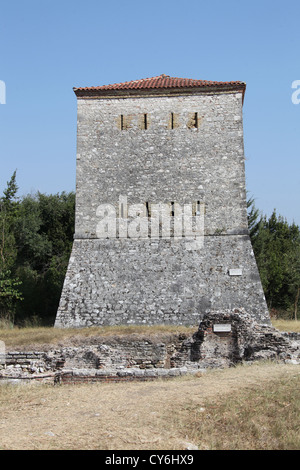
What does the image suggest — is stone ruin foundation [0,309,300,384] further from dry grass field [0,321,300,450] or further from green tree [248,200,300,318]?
green tree [248,200,300,318]

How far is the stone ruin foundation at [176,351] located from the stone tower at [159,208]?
5.60 feet

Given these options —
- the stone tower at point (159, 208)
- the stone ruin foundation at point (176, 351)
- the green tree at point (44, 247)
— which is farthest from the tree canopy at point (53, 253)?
the stone ruin foundation at point (176, 351)

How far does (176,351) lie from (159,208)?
5.87m

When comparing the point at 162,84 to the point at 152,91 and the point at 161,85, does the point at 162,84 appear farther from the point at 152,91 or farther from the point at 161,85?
the point at 152,91

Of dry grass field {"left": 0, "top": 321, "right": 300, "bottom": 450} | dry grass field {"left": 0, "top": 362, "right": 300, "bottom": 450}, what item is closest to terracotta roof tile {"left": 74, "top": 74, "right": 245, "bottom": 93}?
dry grass field {"left": 0, "top": 321, "right": 300, "bottom": 450}

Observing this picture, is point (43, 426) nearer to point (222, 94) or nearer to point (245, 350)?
point (245, 350)

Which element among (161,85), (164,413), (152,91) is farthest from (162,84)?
(164,413)

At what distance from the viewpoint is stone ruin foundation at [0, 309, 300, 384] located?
12.3m

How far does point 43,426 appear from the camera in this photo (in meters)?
6.80

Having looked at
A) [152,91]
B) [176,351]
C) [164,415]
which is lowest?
[176,351]

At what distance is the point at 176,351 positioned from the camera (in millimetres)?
14328

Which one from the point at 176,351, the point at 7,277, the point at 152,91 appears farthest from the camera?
the point at 7,277

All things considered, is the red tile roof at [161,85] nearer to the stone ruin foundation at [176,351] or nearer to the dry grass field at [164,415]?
the stone ruin foundation at [176,351]

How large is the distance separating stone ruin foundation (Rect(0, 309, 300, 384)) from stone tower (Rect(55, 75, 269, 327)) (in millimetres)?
1708
